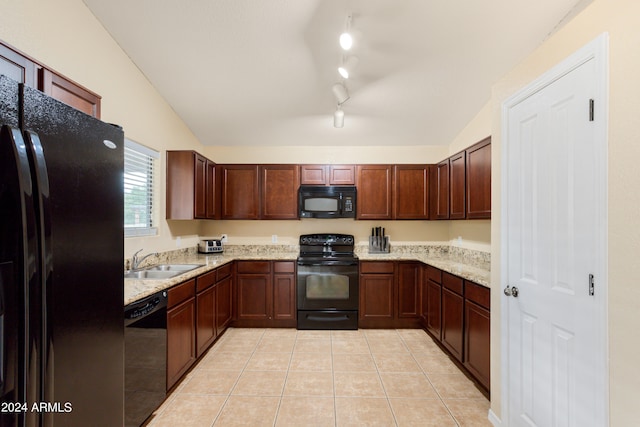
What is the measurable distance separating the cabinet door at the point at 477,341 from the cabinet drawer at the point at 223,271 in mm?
2497

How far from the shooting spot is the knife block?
4109 millimetres

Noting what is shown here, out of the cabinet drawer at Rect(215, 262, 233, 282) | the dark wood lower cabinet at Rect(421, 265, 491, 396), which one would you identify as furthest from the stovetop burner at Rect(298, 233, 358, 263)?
the dark wood lower cabinet at Rect(421, 265, 491, 396)

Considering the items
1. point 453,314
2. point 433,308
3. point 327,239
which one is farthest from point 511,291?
point 327,239

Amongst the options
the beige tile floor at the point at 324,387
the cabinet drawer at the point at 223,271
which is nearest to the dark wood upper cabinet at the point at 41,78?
the cabinet drawer at the point at 223,271

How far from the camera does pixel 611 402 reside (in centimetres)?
116

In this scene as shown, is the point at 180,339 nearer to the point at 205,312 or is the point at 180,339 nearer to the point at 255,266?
the point at 205,312

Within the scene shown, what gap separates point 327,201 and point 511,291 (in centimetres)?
250

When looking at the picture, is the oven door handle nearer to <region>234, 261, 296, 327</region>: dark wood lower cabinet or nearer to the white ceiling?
<region>234, 261, 296, 327</region>: dark wood lower cabinet

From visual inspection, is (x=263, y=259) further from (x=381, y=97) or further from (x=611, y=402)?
(x=611, y=402)

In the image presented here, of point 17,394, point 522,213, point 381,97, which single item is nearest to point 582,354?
point 522,213

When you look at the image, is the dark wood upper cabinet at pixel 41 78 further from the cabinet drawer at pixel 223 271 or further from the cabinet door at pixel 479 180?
the cabinet door at pixel 479 180

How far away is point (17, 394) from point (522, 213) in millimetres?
2219

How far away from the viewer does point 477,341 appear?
7.59 ft

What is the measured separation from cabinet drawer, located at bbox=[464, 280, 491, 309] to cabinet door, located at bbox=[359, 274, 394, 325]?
124cm
